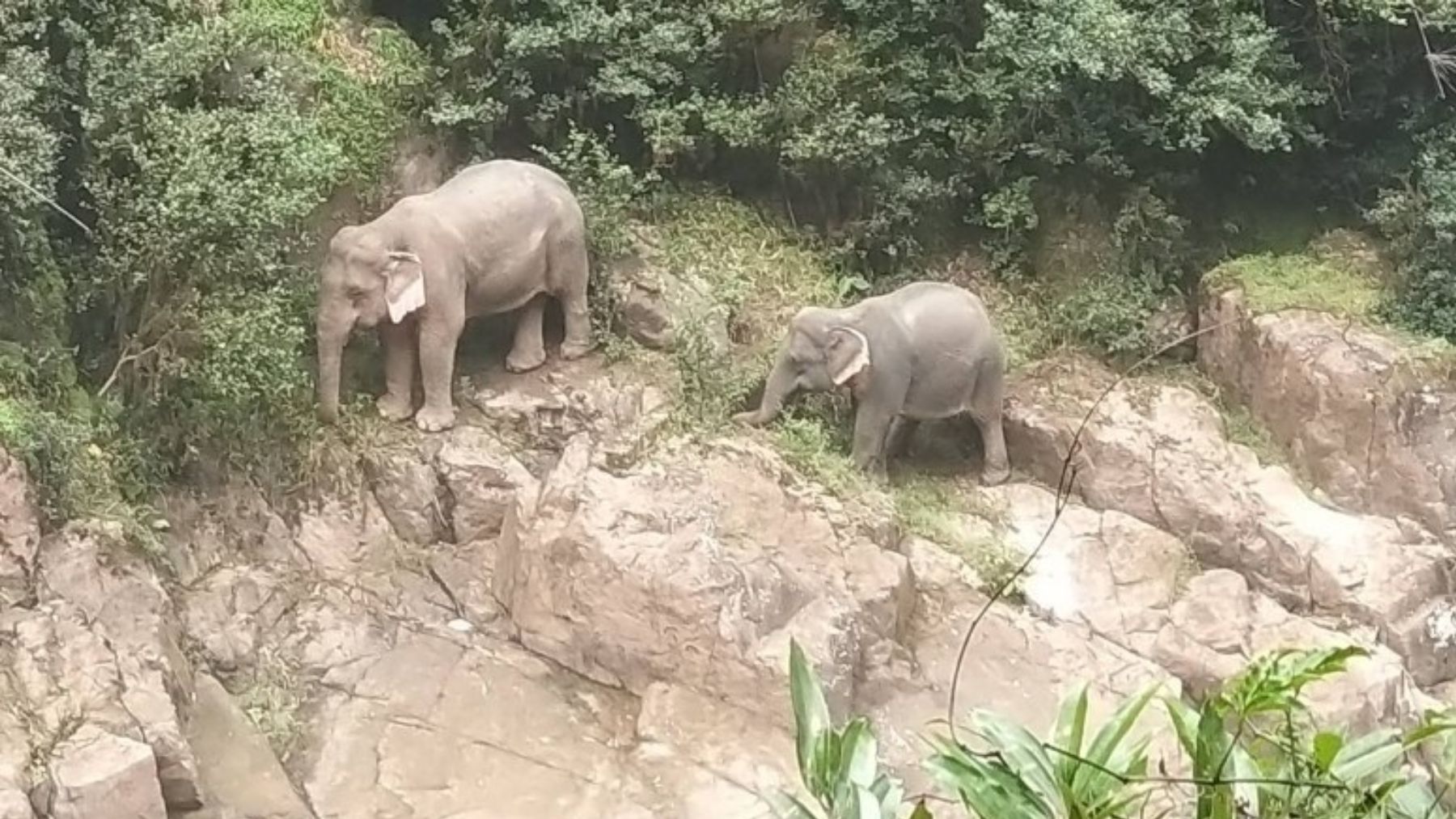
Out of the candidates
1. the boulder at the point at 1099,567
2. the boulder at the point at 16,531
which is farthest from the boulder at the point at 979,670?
the boulder at the point at 16,531

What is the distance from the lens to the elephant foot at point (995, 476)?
723 cm

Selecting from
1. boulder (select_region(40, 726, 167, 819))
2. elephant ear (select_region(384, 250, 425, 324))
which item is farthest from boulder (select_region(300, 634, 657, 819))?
elephant ear (select_region(384, 250, 425, 324))

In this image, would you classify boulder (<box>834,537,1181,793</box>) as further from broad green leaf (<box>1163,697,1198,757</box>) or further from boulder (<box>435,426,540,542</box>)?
broad green leaf (<box>1163,697,1198,757</box>)

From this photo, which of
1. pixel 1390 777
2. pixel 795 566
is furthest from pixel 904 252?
pixel 1390 777

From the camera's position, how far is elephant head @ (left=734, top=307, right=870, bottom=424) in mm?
6863

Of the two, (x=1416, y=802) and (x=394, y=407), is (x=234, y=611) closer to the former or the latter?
(x=394, y=407)

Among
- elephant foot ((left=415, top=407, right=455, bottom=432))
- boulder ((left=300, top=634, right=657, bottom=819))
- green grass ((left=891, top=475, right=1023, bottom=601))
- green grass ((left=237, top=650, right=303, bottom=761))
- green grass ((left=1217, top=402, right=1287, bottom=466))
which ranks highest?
elephant foot ((left=415, top=407, right=455, bottom=432))

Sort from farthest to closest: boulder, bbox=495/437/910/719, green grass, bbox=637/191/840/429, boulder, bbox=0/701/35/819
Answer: green grass, bbox=637/191/840/429 → boulder, bbox=495/437/910/719 → boulder, bbox=0/701/35/819

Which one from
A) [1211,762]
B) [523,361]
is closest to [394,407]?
[523,361]

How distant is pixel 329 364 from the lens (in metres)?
6.52

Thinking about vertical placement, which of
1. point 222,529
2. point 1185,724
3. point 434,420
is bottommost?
point 222,529

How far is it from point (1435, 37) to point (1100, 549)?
3.06m

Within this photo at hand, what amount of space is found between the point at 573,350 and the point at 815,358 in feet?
3.64

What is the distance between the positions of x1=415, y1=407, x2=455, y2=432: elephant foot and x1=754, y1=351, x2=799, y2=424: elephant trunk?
4.19ft
